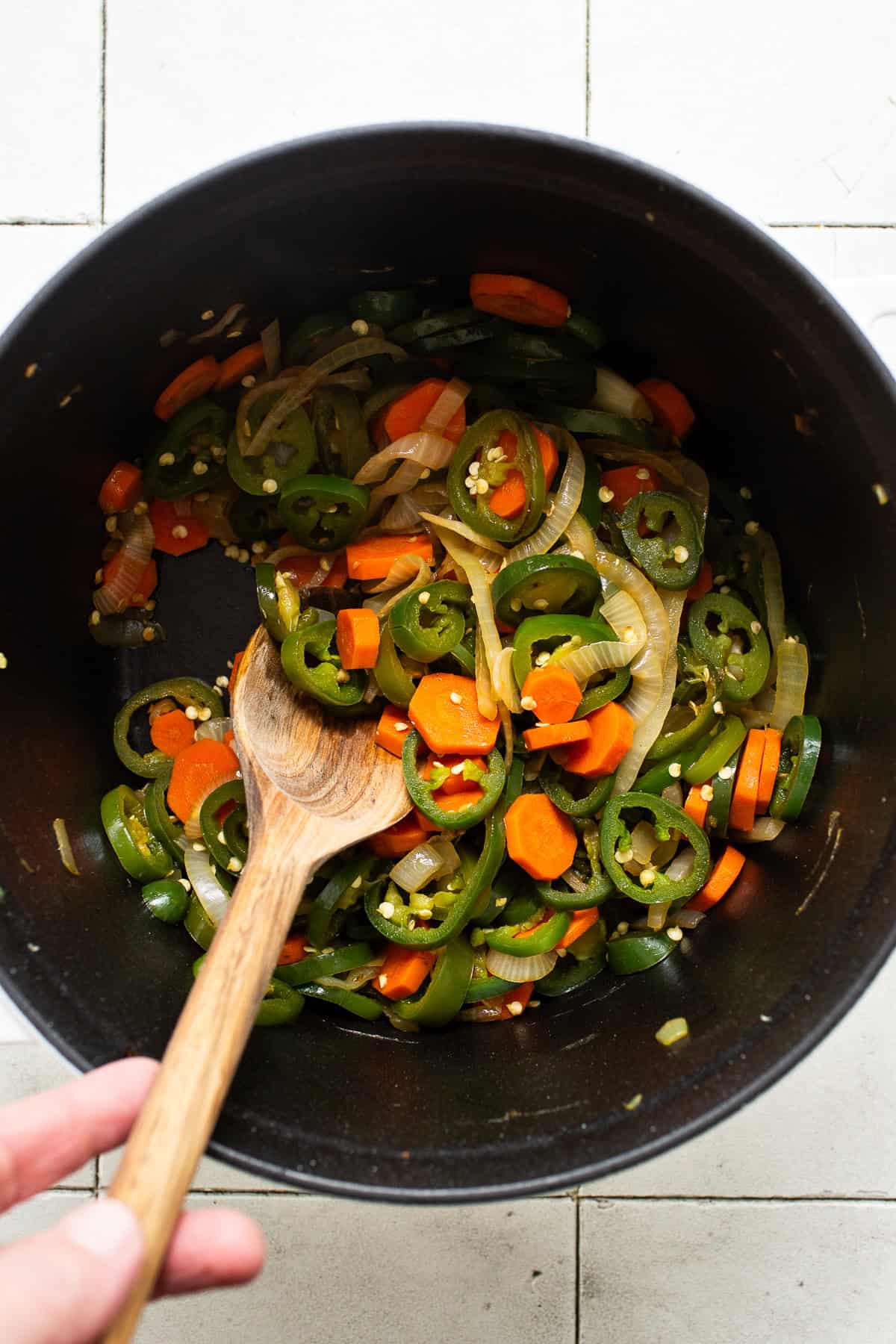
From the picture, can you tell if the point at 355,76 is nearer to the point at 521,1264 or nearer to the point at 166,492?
the point at 166,492

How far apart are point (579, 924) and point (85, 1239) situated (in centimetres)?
90

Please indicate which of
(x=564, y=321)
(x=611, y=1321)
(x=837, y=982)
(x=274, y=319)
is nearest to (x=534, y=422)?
(x=564, y=321)

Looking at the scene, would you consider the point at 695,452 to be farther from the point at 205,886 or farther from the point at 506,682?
the point at 205,886

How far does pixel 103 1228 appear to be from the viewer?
0.91 meters

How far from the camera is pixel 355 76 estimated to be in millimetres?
1790

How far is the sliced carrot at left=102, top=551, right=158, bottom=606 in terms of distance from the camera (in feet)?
5.71

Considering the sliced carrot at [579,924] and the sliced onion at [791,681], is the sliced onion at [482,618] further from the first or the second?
the sliced onion at [791,681]

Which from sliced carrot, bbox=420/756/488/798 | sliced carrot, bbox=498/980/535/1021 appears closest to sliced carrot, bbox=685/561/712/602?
sliced carrot, bbox=420/756/488/798

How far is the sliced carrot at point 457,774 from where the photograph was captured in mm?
1592

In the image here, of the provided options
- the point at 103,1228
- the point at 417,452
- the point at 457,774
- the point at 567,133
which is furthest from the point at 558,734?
the point at 567,133

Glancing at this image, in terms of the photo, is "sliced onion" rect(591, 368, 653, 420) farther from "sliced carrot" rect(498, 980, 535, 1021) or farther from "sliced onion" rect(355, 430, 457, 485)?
"sliced carrot" rect(498, 980, 535, 1021)

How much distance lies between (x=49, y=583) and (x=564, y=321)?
894mm

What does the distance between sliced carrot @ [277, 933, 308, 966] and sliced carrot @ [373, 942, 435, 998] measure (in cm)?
13

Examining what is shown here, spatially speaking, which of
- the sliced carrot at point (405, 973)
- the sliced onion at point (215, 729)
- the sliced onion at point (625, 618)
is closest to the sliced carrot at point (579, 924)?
the sliced carrot at point (405, 973)
